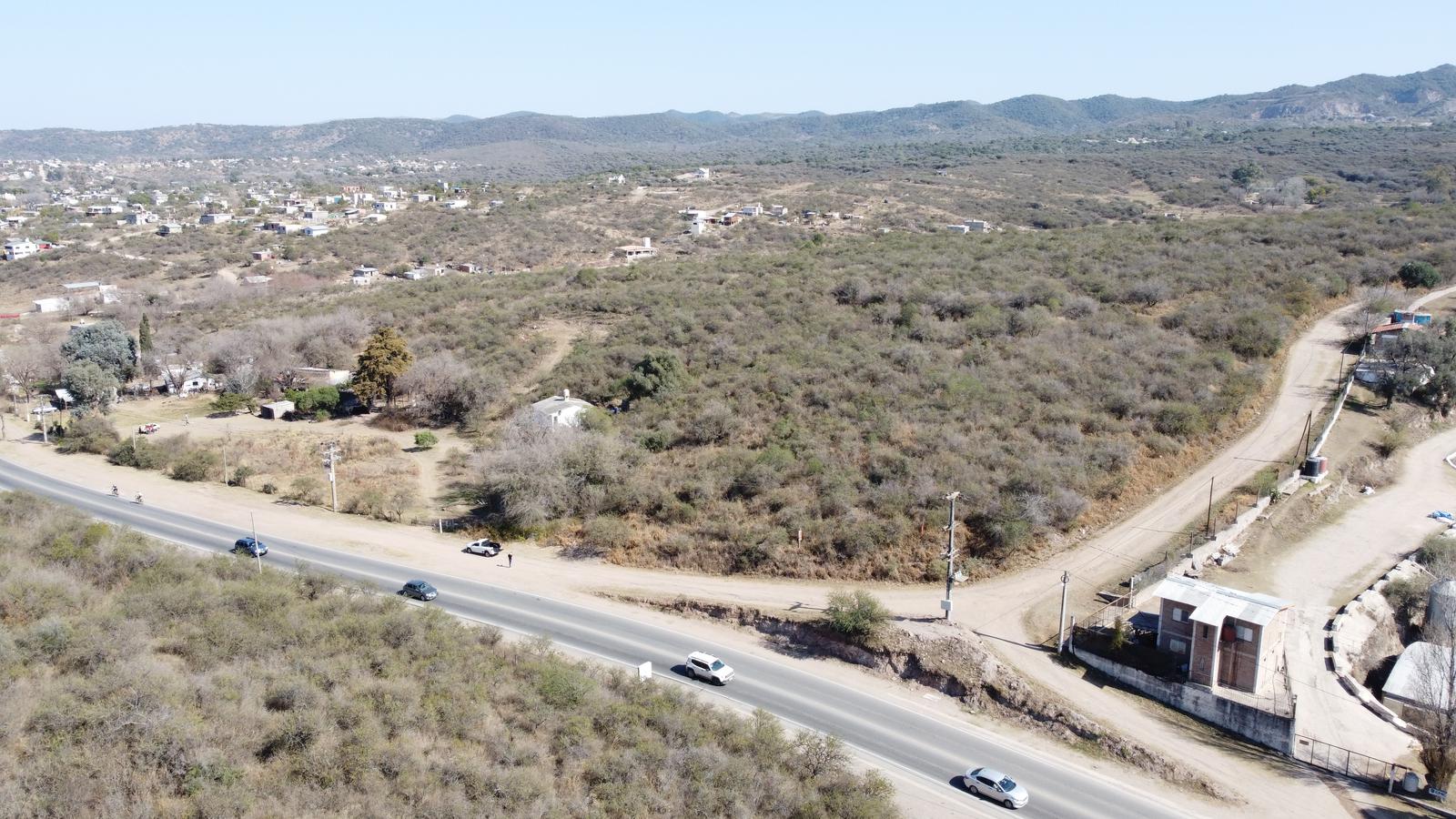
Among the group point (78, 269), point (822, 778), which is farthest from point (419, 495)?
point (78, 269)

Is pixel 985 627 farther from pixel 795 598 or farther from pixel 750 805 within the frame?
pixel 750 805

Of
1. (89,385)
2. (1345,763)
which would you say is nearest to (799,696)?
(1345,763)

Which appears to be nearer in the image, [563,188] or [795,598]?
[795,598]

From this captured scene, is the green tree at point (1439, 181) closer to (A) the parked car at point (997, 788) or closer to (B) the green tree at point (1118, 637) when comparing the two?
(B) the green tree at point (1118, 637)

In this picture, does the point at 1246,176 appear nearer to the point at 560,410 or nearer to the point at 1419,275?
the point at 1419,275

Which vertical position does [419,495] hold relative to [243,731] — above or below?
below

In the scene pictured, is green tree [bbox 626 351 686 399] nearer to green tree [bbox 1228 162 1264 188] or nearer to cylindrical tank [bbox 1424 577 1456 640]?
cylindrical tank [bbox 1424 577 1456 640]

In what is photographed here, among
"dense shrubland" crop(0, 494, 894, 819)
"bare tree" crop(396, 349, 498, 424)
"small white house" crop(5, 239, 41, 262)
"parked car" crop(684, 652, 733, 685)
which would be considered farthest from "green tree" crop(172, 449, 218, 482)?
"small white house" crop(5, 239, 41, 262)
